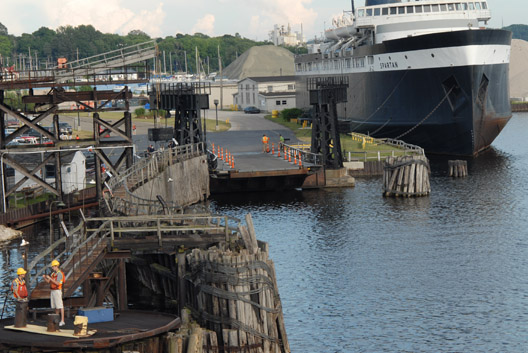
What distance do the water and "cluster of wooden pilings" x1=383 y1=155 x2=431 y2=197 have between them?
3.79 feet

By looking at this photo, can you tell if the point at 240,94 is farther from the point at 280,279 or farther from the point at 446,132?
the point at 280,279

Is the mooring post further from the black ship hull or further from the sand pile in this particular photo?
the sand pile

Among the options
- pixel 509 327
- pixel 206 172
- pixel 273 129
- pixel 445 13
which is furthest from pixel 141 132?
pixel 509 327

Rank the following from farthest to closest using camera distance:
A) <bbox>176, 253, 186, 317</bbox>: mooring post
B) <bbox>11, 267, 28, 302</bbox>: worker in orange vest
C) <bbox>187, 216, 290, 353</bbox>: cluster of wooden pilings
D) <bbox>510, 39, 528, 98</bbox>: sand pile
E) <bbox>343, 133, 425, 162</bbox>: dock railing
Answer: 1. <bbox>510, 39, 528, 98</bbox>: sand pile
2. <bbox>343, 133, 425, 162</bbox>: dock railing
3. <bbox>176, 253, 186, 317</bbox>: mooring post
4. <bbox>187, 216, 290, 353</bbox>: cluster of wooden pilings
5. <bbox>11, 267, 28, 302</bbox>: worker in orange vest

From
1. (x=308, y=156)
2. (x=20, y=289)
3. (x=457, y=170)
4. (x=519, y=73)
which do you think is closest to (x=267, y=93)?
(x=519, y=73)

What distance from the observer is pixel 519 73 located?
192125 mm

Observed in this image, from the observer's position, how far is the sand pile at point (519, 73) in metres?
188

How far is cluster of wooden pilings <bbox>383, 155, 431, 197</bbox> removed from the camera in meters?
A: 61.6

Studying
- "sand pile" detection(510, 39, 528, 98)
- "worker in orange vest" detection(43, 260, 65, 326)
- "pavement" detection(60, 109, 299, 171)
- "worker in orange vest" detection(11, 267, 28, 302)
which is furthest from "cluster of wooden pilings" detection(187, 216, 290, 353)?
"sand pile" detection(510, 39, 528, 98)

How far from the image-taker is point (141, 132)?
11281 centimetres

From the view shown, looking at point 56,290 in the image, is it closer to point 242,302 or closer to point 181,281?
point 242,302

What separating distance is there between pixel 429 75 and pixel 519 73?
114 metres

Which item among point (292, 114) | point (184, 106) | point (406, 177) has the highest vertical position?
point (184, 106)

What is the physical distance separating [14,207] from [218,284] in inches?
1256
